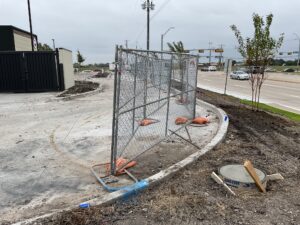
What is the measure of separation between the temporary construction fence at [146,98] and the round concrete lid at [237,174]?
4.61ft

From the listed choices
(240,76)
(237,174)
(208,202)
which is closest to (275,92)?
(237,174)

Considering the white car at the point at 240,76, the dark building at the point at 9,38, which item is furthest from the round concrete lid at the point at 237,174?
the white car at the point at 240,76

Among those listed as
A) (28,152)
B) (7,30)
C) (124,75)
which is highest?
(7,30)

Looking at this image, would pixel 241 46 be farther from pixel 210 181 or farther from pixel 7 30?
pixel 7 30

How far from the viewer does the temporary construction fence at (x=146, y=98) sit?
13.8 ft

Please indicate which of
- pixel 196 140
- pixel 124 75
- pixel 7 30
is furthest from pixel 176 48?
pixel 124 75

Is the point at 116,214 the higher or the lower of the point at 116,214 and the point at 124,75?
the lower

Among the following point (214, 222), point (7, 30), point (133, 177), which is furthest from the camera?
point (7, 30)

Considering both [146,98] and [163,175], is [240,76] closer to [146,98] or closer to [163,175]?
[146,98]

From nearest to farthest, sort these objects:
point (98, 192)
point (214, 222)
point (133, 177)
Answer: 1. point (214, 222)
2. point (98, 192)
3. point (133, 177)

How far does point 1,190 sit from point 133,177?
1842 mm

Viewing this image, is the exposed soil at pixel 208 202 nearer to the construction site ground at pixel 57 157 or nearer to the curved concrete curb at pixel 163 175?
the curved concrete curb at pixel 163 175

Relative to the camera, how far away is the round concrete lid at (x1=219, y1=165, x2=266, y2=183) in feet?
13.5

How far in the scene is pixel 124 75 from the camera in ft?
13.7
